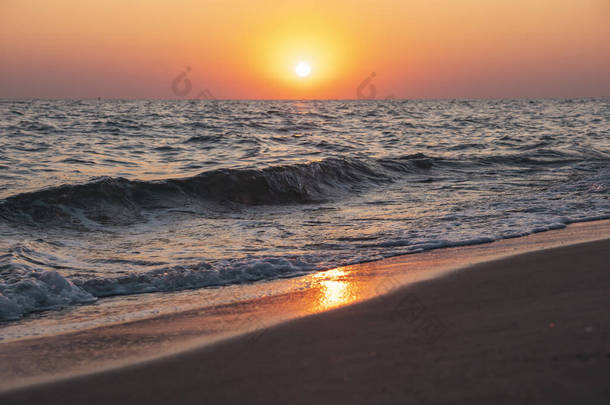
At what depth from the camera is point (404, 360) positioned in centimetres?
251

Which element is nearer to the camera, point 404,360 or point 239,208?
point 404,360

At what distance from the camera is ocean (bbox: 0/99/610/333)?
4.94 metres

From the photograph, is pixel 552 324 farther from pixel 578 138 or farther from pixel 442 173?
pixel 578 138

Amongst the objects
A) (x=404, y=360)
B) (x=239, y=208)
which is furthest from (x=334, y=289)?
(x=239, y=208)

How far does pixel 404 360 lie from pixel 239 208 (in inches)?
285

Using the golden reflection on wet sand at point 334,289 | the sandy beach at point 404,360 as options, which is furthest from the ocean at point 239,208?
the sandy beach at point 404,360

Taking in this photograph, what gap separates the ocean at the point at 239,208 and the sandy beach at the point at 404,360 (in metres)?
1.53

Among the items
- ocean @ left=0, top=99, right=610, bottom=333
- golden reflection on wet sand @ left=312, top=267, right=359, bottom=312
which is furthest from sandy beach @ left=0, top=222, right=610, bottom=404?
ocean @ left=0, top=99, right=610, bottom=333

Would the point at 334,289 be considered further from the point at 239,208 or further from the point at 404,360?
the point at 239,208

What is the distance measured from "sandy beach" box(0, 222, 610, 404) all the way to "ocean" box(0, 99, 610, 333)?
1530 millimetres

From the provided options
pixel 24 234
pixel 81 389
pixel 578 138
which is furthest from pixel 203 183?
pixel 578 138

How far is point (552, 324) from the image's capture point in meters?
2.78

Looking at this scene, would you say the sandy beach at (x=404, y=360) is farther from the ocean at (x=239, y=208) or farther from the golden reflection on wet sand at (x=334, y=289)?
the ocean at (x=239, y=208)

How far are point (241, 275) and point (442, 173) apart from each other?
975 centimetres
